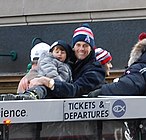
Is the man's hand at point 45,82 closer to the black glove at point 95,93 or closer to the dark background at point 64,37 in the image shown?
the black glove at point 95,93

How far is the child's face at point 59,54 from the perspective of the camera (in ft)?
15.1

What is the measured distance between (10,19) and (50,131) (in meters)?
9.16

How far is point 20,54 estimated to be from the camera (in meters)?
12.5

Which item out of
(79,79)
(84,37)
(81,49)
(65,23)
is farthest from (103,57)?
(65,23)

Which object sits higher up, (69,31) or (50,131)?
(69,31)

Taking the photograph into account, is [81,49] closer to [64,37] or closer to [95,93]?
[95,93]

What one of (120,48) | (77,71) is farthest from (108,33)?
(77,71)

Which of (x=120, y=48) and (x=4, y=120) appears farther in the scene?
(x=120, y=48)

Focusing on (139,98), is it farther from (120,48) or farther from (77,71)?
(120,48)

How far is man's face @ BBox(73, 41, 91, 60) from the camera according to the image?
4.58m

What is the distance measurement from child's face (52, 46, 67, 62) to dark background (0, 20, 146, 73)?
7.26 meters

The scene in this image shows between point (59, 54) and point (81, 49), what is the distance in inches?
7.3

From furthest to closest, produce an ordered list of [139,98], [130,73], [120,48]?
[120,48] → [130,73] → [139,98]

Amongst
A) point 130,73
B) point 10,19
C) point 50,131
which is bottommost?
point 50,131
